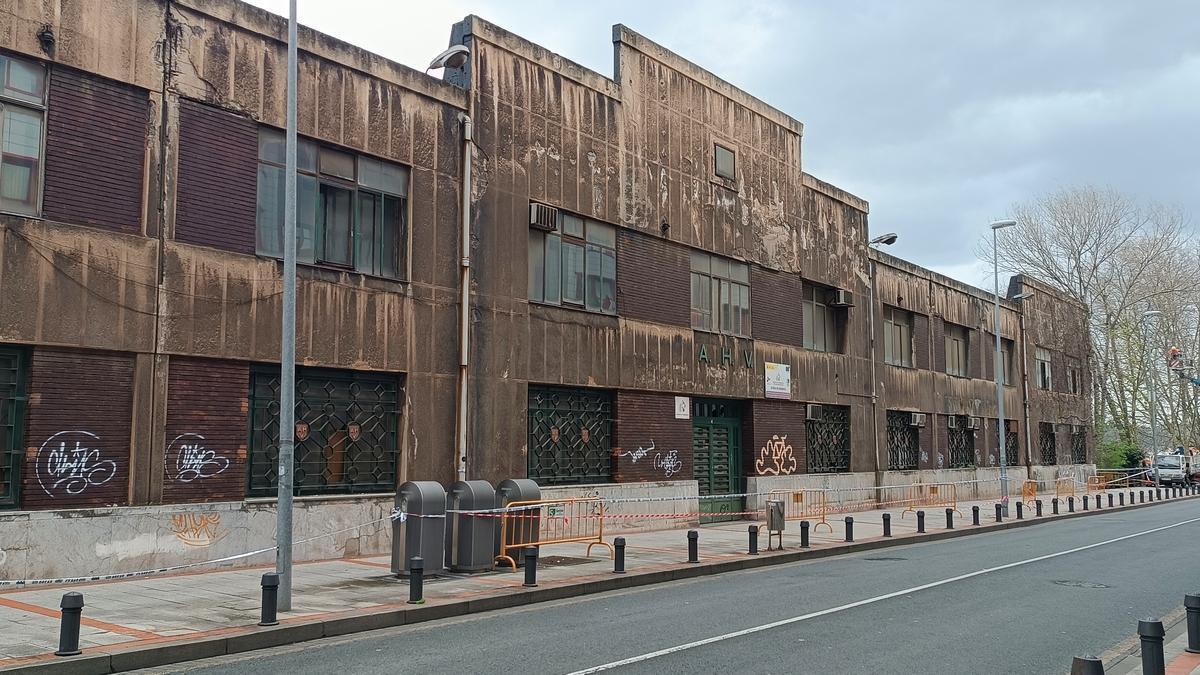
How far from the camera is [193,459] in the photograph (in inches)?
561

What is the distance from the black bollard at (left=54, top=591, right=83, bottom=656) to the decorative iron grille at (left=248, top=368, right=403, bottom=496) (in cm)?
657

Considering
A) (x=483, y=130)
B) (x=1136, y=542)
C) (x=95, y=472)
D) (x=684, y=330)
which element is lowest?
(x=1136, y=542)

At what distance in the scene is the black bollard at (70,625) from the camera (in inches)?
327

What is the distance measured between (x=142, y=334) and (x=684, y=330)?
44.1 feet

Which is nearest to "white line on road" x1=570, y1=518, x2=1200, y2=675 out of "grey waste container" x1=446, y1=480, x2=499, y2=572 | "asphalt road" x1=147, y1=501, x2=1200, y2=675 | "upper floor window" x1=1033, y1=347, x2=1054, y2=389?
"asphalt road" x1=147, y1=501, x2=1200, y2=675

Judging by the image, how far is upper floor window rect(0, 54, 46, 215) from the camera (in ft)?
42.3

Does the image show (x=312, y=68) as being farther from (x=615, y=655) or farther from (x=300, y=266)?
(x=615, y=655)

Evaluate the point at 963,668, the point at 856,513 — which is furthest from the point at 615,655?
the point at 856,513

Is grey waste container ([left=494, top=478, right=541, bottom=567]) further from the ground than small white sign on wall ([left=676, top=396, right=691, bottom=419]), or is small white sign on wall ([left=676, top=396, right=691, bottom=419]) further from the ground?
small white sign on wall ([left=676, top=396, right=691, bottom=419])

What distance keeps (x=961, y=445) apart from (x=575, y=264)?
79.4 feet

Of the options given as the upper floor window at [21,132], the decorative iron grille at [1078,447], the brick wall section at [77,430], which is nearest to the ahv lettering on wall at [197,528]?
the brick wall section at [77,430]

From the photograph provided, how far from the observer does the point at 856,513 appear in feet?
96.2

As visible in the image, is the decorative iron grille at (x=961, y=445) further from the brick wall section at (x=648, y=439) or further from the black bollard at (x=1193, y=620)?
the black bollard at (x=1193, y=620)

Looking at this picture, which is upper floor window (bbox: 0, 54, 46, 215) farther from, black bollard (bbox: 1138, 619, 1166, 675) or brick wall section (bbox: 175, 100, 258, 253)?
black bollard (bbox: 1138, 619, 1166, 675)
